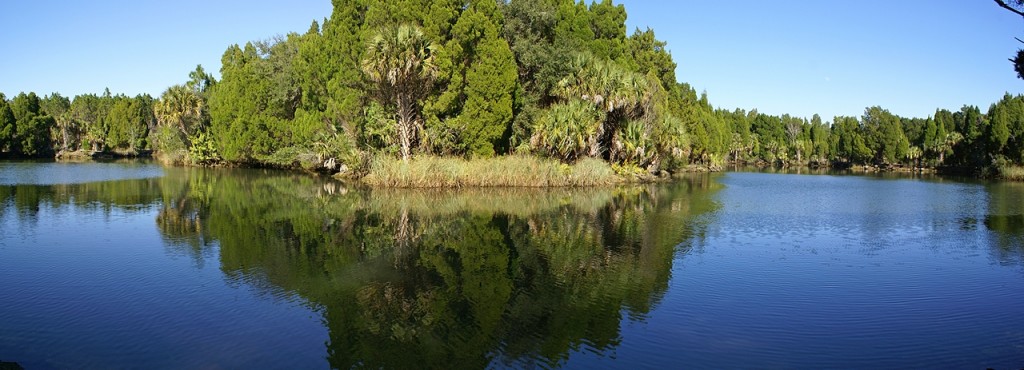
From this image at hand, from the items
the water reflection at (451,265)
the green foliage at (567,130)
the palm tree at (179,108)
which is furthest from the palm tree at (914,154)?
the palm tree at (179,108)

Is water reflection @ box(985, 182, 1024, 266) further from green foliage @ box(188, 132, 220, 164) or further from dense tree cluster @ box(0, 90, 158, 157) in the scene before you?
dense tree cluster @ box(0, 90, 158, 157)

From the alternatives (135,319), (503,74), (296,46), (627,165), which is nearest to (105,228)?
(135,319)

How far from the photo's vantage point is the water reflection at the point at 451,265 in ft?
26.9

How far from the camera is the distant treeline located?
34.1 m

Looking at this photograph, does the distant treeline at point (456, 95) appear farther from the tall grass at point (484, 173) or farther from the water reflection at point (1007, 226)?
the water reflection at point (1007, 226)

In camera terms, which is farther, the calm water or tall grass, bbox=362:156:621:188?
tall grass, bbox=362:156:621:188

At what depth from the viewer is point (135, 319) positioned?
28.9 feet

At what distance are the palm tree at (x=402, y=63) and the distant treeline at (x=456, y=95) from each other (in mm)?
75

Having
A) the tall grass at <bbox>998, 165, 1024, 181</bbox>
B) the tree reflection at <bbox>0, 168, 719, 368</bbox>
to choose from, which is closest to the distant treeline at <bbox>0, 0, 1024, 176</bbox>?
the tall grass at <bbox>998, 165, 1024, 181</bbox>

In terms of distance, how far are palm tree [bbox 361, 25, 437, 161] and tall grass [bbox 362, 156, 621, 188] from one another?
173 centimetres

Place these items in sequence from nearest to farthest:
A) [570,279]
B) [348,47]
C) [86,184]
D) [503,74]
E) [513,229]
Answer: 1. [570,279]
2. [513,229]
3. [86,184]
4. [503,74]
5. [348,47]

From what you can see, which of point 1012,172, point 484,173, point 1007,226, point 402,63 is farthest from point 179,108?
point 1012,172

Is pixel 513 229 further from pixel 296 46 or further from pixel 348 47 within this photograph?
pixel 296 46

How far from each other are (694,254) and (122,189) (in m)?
27.7
